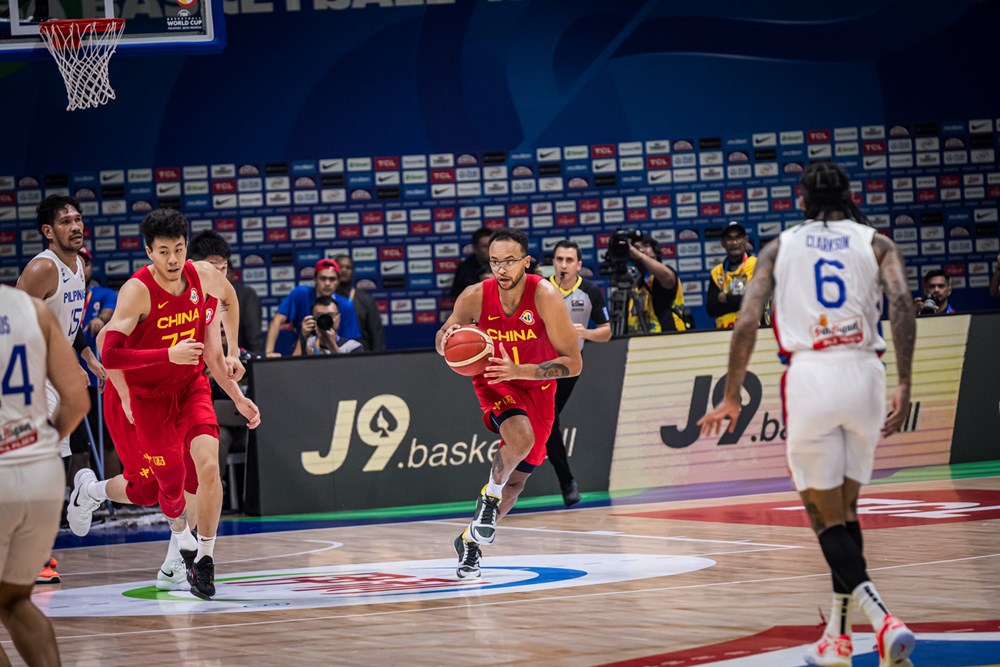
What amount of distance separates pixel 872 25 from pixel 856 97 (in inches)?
35.2

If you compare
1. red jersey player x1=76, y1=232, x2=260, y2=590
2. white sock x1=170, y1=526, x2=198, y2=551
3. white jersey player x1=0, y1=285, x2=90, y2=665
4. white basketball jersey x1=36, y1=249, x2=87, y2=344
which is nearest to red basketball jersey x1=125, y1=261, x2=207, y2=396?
red jersey player x1=76, y1=232, x2=260, y2=590

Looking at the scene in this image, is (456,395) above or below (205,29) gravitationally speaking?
below

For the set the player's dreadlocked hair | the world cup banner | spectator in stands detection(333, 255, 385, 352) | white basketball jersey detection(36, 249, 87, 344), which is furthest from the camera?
spectator in stands detection(333, 255, 385, 352)

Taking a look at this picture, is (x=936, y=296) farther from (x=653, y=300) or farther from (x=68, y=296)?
(x=68, y=296)

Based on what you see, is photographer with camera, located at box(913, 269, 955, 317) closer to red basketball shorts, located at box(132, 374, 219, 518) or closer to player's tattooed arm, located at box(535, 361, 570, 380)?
player's tattooed arm, located at box(535, 361, 570, 380)

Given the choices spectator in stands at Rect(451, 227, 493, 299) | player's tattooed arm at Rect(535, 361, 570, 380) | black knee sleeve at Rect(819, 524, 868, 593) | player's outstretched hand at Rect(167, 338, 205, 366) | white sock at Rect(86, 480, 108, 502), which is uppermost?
spectator in stands at Rect(451, 227, 493, 299)

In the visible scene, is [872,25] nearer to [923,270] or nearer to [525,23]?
[923,270]

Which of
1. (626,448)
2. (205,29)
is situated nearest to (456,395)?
(626,448)

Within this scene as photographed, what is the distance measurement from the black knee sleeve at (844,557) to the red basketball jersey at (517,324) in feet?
11.0

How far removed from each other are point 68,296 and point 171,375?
142 cm

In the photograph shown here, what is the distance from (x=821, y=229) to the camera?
5.19 metres

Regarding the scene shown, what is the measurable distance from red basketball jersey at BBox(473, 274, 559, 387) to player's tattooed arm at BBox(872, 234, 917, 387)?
3.36 metres

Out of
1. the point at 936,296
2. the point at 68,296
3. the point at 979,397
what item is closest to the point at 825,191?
the point at 68,296

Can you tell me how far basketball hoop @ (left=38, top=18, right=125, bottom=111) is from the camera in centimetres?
1092
